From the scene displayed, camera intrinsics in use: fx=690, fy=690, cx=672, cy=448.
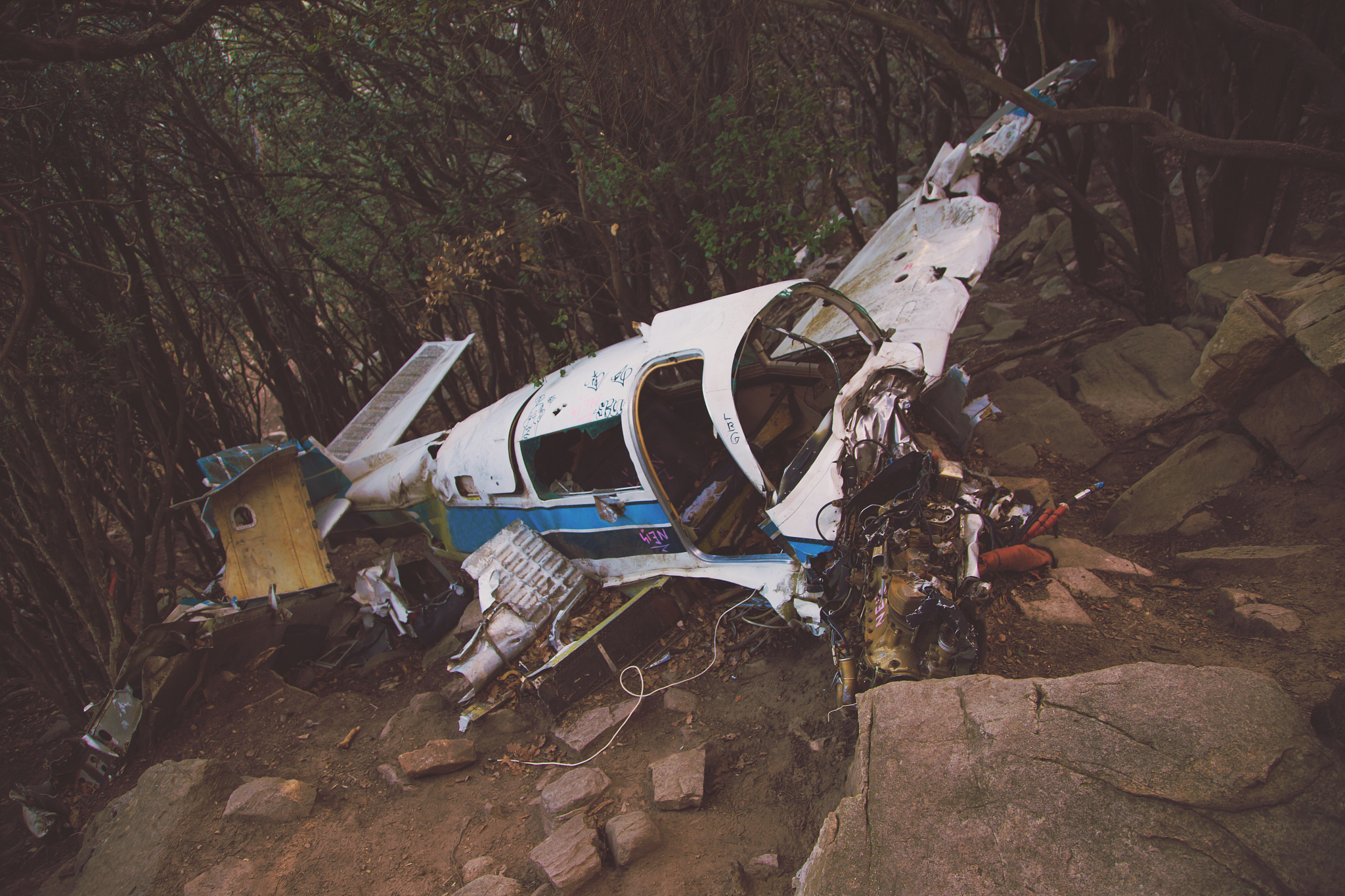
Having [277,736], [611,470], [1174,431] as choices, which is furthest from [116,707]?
[1174,431]

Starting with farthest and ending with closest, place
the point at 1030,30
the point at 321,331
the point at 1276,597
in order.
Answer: the point at 321,331
the point at 1030,30
the point at 1276,597

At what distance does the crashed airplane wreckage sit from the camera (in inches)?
132

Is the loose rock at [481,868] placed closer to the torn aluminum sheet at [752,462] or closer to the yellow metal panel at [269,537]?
the torn aluminum sheet at [752,462]

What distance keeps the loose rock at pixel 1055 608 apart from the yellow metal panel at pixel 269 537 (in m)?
5.43

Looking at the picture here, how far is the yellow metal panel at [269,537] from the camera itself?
5.95 meters

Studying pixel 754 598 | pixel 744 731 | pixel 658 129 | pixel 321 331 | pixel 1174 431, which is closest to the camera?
pixel 744 731

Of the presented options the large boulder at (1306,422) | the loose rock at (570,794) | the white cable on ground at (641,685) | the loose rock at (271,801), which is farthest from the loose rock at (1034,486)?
the loose rock at (271,801)

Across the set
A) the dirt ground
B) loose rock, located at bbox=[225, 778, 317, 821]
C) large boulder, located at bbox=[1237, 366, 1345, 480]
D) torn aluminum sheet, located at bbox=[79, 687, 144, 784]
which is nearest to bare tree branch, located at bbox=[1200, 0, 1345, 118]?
large boulder, located at bbox=[1237, 366, 1345, 480]

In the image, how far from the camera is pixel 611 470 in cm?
539

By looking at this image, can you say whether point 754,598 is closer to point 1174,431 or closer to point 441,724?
point 441,724

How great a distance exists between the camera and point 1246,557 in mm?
3688

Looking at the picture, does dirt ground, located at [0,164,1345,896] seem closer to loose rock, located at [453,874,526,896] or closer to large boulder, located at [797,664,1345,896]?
loose rock, located at [453,874,526,896]

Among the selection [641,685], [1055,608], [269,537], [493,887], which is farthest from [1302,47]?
[269,537]

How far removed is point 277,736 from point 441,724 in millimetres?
1244
